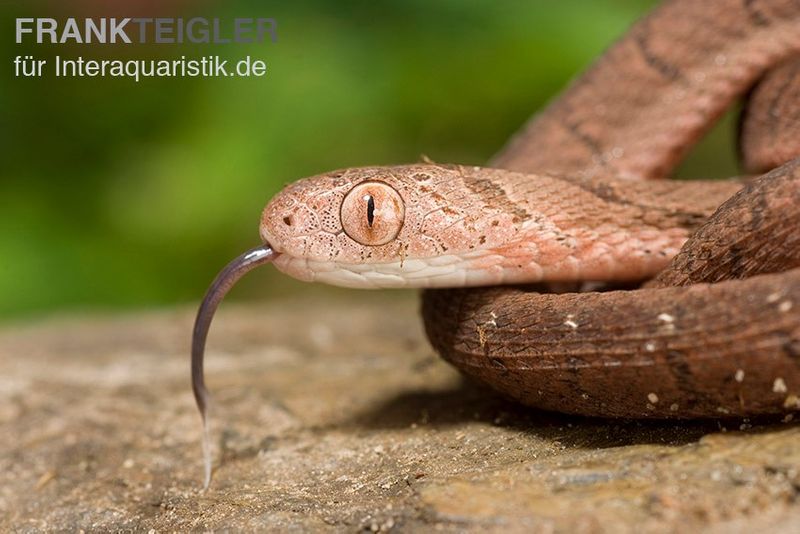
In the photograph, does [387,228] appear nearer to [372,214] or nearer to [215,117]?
[372,214]

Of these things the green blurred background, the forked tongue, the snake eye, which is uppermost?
the green blurred background

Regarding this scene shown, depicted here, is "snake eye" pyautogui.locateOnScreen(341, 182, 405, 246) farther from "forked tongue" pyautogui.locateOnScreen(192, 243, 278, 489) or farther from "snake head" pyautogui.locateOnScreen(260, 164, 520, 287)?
"forked tongue" pyautogui.locateOnScreen(192, 243, 278, 489)

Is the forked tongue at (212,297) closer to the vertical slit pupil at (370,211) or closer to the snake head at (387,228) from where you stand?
the snake head at (387,228)

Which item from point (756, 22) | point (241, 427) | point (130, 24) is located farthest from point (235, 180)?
point (756, 22)

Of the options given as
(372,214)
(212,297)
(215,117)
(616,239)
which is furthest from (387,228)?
(215,117)

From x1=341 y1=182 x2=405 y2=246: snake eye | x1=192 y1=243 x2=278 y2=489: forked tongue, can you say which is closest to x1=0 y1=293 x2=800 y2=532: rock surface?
x1=192 y1=243 x2=278 y2=489: forked tongue

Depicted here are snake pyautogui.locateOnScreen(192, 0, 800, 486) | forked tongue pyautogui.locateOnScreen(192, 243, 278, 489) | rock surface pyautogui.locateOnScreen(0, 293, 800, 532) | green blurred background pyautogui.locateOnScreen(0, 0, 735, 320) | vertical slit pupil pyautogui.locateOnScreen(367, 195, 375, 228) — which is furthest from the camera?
green blurred background pyautogui.locateOnScreen(0, 0, 735, 320)
